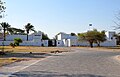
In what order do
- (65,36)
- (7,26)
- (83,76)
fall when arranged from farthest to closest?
1. (65,36)
2. (7,26)
3. (83,76)

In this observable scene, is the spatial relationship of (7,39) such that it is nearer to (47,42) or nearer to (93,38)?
(47,42)

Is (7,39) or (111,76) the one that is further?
(7,39)

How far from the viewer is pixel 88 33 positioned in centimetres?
11819

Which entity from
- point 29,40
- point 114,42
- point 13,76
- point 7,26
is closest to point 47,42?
point 29,40

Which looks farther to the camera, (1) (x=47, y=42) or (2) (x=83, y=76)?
(1) (x=47, y=42)

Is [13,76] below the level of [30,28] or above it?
below

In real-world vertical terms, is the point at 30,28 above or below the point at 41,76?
above

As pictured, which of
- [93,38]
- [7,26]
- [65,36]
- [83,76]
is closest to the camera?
[83,76]

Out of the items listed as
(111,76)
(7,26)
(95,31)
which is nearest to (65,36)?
(7,26)

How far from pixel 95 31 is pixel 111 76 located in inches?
4121

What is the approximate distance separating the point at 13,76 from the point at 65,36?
521 feet

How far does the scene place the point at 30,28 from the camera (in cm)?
15088

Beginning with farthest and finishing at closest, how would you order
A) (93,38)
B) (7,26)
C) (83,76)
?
(7,26)
(93,38)
(83,76)

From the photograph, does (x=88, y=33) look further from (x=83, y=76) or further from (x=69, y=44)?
(x=83, y=76)
